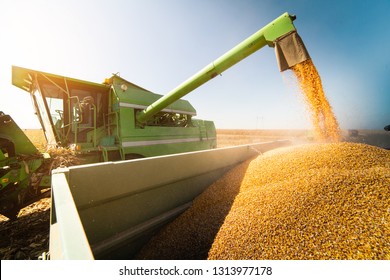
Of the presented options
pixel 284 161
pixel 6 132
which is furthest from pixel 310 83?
pixel 6 132

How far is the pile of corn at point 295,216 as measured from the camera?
131 centimetres

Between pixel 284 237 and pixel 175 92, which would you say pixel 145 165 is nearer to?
pixel 284 237

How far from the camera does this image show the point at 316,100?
9.98 ft

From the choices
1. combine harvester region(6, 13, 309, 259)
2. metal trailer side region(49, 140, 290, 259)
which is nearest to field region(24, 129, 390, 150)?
combine harvester region(6, 13, 309, 259)

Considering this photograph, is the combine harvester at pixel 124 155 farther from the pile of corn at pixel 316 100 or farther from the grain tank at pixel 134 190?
the pile of corn at pixel 316 100

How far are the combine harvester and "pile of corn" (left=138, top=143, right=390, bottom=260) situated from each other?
1.02 ft

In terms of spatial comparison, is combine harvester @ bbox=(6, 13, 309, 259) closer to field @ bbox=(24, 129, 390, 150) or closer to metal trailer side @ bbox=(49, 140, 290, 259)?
metal trailer side @ bbox=(49, 140, 290, 259)

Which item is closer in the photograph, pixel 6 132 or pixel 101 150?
pixel 6 132

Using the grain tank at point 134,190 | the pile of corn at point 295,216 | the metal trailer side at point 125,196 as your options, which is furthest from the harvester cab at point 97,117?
the pile of corn at point 295,216

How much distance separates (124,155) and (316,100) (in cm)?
403

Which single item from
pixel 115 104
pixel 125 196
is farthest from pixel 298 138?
pixel 125 196

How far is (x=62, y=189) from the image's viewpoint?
A: 43.4 inches

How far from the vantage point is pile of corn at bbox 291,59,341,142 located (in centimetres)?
293
